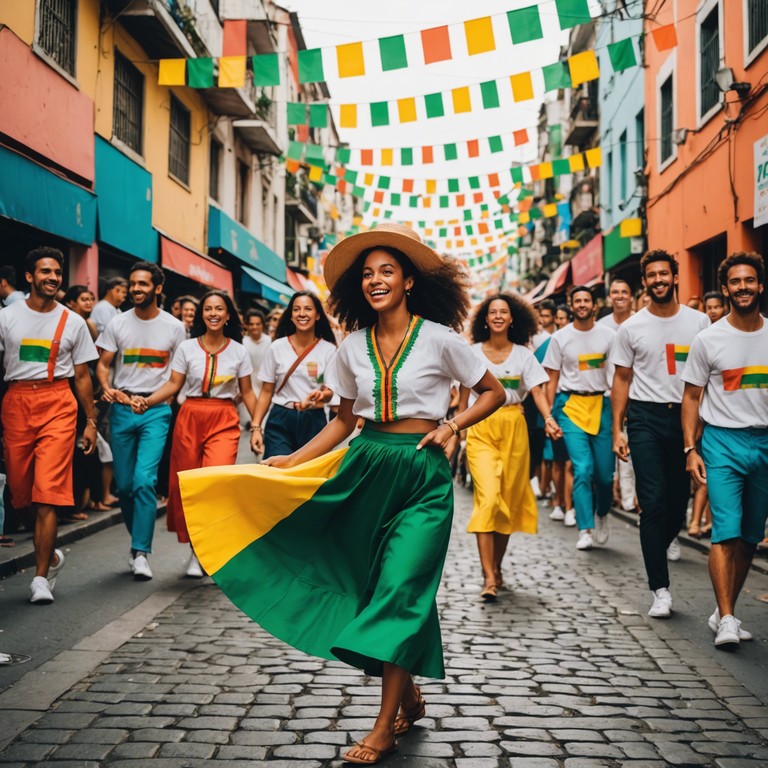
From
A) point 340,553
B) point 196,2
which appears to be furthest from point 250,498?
point 196,2

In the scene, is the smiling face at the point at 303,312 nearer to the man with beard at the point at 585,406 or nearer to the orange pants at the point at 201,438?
the orange pants at the point at 201,438

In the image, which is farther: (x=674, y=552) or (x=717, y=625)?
(x=674, y=552)

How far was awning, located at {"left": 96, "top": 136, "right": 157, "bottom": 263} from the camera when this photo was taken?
14.4m

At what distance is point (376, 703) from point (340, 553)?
0.74 meters

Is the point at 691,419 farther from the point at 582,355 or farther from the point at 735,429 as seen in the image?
the point at 582,355

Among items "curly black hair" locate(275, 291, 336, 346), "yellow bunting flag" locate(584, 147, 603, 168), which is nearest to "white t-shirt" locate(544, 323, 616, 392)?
"curly black hair" locate(275, 291, 336, 346)

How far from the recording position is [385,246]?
418 cm

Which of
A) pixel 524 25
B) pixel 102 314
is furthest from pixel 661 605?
pixel 102 314

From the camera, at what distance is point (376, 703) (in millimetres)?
4254

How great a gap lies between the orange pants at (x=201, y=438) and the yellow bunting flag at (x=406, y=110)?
710 centimetres

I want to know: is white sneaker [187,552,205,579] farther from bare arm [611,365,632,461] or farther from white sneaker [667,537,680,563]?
white sneaker [667,537,680,563]

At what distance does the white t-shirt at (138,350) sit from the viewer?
24.4 feet

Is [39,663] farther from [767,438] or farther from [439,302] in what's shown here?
[767,438]

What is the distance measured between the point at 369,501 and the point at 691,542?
591cm
